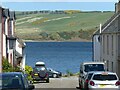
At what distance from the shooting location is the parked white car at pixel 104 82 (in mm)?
30781

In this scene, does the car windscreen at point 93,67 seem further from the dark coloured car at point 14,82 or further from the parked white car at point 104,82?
the dark coloured car at point 14,82

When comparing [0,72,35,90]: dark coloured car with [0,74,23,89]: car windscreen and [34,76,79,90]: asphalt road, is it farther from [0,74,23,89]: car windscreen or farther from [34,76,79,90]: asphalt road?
[34,76,79,90]: asphalt road

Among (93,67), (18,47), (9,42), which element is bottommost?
(93,67)

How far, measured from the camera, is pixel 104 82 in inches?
1213

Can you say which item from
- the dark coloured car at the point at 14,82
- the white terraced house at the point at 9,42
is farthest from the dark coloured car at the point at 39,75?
the dark coloured car at the point at 14,82

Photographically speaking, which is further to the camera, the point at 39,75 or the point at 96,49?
the point at 96,49

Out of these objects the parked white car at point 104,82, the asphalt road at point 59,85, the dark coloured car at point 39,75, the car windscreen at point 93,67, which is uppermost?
the car windscreen at point 93,67

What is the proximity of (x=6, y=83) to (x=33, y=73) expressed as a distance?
28849 mm

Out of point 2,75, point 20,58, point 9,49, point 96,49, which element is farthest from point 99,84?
point 96,49

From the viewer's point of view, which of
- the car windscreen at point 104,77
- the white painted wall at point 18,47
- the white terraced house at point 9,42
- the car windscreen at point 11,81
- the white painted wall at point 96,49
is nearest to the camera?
the car windscreen at point 11,81

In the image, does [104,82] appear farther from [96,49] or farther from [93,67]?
[96,49]

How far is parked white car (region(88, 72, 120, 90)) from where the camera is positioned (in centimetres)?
3078

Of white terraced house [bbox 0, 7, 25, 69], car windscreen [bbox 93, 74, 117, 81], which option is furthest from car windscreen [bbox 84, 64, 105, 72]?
car windscreen [bbox 93, 74, 117, 81]

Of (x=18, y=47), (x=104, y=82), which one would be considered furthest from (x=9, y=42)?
(x=104, y=82)
